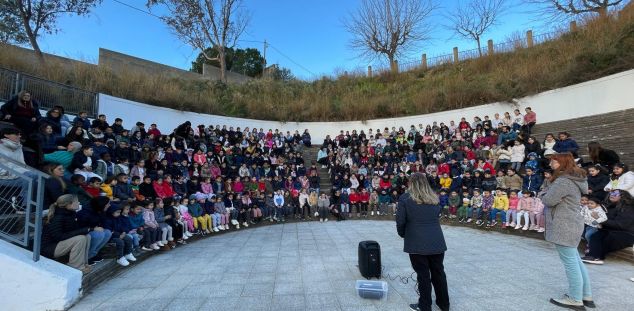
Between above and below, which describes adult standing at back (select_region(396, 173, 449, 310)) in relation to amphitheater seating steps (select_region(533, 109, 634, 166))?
below

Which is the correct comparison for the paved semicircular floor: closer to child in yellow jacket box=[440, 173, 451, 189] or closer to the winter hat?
the winter hat

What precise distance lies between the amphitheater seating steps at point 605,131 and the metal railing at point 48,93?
17539 mm

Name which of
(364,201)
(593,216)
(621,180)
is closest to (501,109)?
(364,201)

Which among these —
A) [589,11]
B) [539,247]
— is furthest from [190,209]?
[589,11]

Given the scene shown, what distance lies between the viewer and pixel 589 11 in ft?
67.1

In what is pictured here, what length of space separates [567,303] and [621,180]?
4.53 metres

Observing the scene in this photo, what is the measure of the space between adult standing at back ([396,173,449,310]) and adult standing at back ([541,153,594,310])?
134 cm

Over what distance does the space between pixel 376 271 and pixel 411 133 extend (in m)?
13.5

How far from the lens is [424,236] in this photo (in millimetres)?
3713

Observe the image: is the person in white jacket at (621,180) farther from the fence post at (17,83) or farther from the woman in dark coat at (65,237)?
the fence post at (17,83)

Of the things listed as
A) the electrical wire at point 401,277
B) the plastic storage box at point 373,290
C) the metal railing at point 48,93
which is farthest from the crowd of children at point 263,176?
the plastic storage box at point 373,290

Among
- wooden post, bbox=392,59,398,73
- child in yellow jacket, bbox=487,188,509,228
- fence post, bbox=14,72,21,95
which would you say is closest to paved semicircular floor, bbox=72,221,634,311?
child in yellow jacket, bbox=487,188,509,228

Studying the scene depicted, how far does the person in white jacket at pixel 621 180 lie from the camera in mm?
6656

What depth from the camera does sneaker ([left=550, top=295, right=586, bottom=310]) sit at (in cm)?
390
